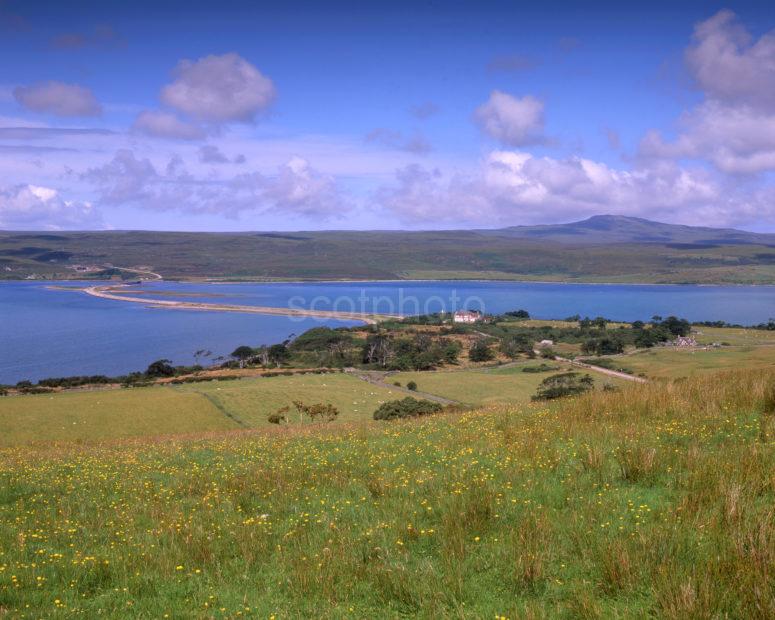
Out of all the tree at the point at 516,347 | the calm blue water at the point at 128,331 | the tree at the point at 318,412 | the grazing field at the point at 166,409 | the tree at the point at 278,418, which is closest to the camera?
the tree at the point at 278,418

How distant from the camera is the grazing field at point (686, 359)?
70500 mm

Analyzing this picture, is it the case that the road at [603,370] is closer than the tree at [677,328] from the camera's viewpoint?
Yes

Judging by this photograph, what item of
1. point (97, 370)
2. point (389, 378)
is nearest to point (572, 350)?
point (389, 378)

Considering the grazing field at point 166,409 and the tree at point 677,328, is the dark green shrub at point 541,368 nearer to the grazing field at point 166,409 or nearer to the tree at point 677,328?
the grazing field at point 166,409

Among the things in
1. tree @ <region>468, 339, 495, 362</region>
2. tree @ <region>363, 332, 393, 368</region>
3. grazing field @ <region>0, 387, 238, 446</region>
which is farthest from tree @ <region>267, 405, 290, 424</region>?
tree @ <region>468, 339, 495, 362</region>

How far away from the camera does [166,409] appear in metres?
44.1

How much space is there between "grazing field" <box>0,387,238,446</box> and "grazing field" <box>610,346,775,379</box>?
160ft

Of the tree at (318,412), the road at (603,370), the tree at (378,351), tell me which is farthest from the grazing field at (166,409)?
the tree at (378,351)

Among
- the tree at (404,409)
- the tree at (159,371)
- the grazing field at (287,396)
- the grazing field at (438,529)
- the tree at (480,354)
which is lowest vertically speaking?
the tree at (159,371)

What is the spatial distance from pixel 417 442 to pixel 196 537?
18.7 ft

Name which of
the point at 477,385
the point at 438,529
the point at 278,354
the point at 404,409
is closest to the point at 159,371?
the point at 278,354

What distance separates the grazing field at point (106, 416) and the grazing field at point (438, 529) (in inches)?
1020

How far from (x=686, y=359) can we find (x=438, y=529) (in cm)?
8461

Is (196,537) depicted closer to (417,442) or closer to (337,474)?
(337,474)
